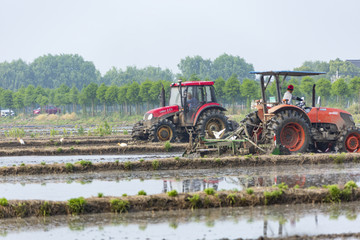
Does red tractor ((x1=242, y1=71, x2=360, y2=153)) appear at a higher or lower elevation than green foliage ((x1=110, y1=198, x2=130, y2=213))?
higher

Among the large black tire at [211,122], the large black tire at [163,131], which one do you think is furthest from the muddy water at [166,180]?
the large black tire at [163,131]

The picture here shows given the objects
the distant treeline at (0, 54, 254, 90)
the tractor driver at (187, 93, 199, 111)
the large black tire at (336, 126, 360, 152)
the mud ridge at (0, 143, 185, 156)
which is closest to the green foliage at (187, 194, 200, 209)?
the large black tire at (336, 126, 360, 152)

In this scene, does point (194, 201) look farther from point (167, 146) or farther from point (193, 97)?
point (193, 97)

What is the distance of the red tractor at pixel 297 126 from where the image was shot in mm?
17750

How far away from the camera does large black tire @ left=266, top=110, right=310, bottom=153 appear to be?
1759 centimetres

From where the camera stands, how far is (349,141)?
18734 mm

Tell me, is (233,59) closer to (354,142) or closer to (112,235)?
(354,142)

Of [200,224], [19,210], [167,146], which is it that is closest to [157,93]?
[167,146]

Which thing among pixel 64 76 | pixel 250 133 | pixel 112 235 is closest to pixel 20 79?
pixel 64 76

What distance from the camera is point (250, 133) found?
1883 cm

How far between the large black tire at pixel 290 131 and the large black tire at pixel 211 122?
582cm

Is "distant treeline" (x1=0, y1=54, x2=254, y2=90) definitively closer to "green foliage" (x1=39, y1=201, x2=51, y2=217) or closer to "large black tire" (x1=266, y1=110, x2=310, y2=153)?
"large black tire" (x1=266, y1=110, x2=310, y2=153)

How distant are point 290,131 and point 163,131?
770 cm

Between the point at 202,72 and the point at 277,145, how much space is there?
12733 cm
